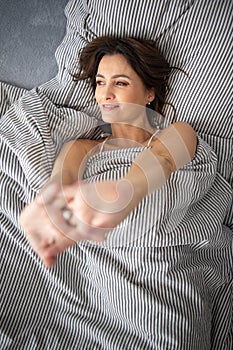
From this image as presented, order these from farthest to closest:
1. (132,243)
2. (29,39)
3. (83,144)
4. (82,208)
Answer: (29,39)
(83,144)
(132,243)
(82,208)

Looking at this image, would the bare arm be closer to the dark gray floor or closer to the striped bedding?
the striped bedding

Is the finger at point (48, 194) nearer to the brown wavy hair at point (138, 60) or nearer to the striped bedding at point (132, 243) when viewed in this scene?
the striped bedding at point (132, 243)

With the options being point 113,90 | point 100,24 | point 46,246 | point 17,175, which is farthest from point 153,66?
point 46,246

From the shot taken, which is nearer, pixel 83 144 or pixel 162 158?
pixel 162 158

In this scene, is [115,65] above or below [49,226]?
above

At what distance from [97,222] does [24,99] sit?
0.60 m

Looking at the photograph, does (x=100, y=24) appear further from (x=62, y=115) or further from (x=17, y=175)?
(x=17, y=175)

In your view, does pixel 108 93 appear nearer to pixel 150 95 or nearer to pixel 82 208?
pixel 150 95

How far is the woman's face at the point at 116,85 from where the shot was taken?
3.93 feet

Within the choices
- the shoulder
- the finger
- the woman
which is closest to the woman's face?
the woman

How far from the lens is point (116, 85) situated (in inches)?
48.0

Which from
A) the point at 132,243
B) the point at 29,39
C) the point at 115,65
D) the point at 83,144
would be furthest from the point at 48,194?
the point at 29,39

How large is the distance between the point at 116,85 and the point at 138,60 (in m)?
0.10

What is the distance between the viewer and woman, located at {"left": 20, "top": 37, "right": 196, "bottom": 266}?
911mm
